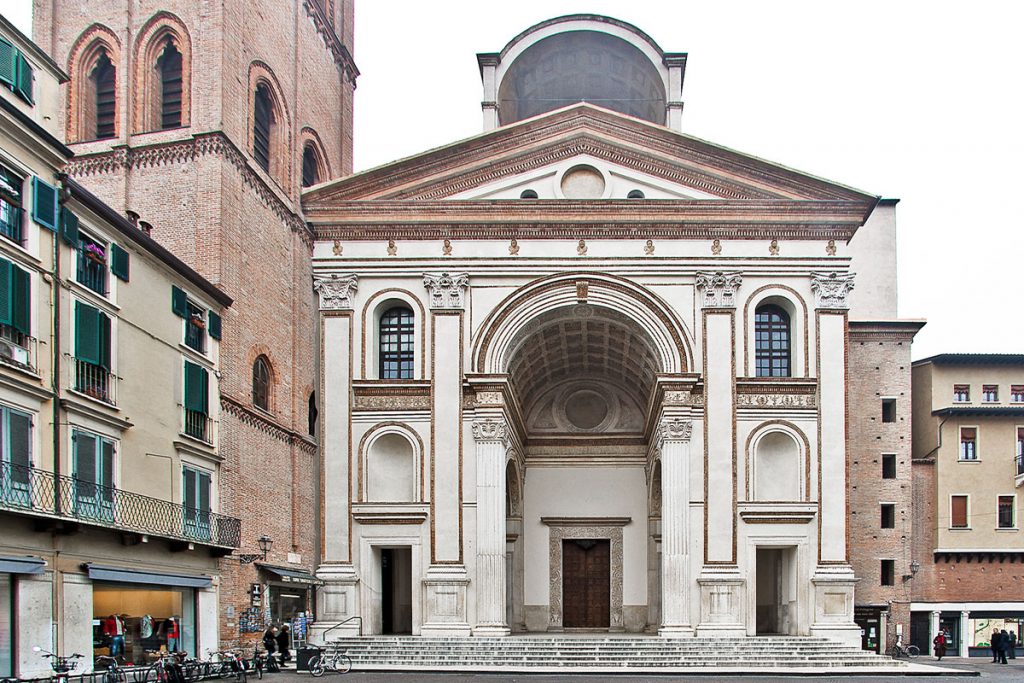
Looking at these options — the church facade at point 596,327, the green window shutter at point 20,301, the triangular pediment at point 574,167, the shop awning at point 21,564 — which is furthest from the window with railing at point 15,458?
the triangular pediment at point 574,167

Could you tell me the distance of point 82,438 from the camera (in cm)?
2042

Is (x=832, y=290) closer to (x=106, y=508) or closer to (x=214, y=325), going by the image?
(x=214, y=325)

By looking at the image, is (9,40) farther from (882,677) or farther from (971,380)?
(971,380)

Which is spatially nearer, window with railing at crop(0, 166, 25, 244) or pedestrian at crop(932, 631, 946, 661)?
window with railing at crop(0, 166, 25, 244)

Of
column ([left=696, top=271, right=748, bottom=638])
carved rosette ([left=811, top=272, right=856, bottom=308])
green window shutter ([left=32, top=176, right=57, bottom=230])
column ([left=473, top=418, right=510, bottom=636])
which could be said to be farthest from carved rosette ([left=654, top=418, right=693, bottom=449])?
green window shutter ([left=32, top=176, right=57, bottom=230])

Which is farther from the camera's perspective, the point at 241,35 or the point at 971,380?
the point at 971,380

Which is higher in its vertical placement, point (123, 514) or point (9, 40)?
point (9, 40)

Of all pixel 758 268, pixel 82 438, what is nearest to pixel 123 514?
pixel 82 438

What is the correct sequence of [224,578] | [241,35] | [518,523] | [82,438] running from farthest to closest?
1. [518,523]
2. [241,35]
3. [224,578]
4. [82,438]

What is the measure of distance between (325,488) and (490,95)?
16.3 m

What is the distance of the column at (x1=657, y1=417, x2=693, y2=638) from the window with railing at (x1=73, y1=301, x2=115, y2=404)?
1653 cm

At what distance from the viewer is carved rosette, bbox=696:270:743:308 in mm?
33875

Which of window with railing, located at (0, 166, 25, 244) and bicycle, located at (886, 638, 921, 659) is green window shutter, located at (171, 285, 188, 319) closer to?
window with railing, located at (0, 166, 25, 244)

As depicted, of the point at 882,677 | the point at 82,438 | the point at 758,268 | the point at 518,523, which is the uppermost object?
the point at 758,268
